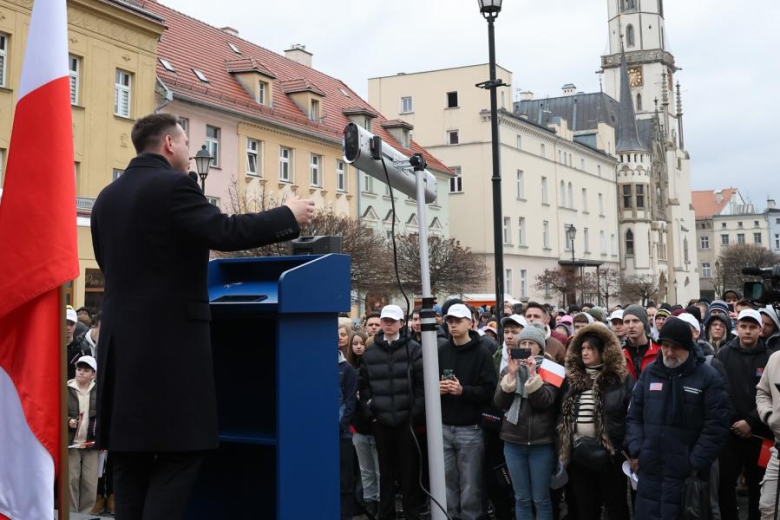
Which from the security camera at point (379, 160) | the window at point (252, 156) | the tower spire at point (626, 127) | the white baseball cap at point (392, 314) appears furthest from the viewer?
the tower spire at point (626, 127)

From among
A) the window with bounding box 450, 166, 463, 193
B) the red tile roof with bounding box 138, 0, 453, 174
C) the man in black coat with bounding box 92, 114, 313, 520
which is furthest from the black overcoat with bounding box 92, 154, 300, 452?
the window with bounding box 450, 166, 463, 193

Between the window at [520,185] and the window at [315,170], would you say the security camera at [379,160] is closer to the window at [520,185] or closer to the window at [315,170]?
the window at [315,170]

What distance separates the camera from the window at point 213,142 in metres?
30.6

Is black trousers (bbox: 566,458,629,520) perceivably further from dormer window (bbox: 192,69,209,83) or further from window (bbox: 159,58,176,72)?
dormer window (bbox: 192,69,209,83)

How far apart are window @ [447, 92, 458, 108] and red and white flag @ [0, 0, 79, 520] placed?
4956 cm

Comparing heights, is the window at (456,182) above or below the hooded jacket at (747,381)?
above

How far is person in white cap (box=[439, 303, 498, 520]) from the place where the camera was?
8.35 metres

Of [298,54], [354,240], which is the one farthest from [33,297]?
[298,54]

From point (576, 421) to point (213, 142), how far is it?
83.4 feet

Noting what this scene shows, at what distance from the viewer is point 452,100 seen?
5281 centimetres

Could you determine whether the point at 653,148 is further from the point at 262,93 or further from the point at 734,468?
the point at 734,468

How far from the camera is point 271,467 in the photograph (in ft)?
15.6

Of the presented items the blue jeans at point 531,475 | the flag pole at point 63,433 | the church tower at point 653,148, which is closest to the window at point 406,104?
the church tower at point 653,148

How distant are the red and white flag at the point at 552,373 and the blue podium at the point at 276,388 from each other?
143 inches
